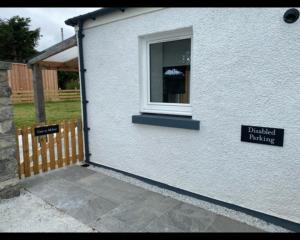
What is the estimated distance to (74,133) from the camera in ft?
16.8

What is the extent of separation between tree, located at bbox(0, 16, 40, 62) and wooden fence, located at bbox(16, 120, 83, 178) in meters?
30.0

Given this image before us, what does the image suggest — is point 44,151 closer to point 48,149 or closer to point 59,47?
point 48,149

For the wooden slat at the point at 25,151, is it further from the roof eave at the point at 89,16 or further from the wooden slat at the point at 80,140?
the roof eave at the point at 89,16

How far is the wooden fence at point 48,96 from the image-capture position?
19.2 m

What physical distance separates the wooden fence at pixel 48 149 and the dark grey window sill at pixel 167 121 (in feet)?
5.70

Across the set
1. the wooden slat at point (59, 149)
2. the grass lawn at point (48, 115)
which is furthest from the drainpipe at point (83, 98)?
the grass lawn at point (48, 115)

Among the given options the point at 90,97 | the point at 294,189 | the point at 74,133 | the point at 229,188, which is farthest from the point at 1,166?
the point at 294,189

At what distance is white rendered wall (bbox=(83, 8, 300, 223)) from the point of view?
8.73 feet

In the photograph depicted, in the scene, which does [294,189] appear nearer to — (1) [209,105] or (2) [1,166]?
(1) [209,105]

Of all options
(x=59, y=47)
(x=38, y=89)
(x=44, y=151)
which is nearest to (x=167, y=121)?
(x=44, y=151)

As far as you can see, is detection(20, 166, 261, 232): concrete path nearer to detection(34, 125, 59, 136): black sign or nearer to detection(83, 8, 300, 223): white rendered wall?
detection(83, 8, 300, 223): white rendered wall

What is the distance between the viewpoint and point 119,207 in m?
3.37
